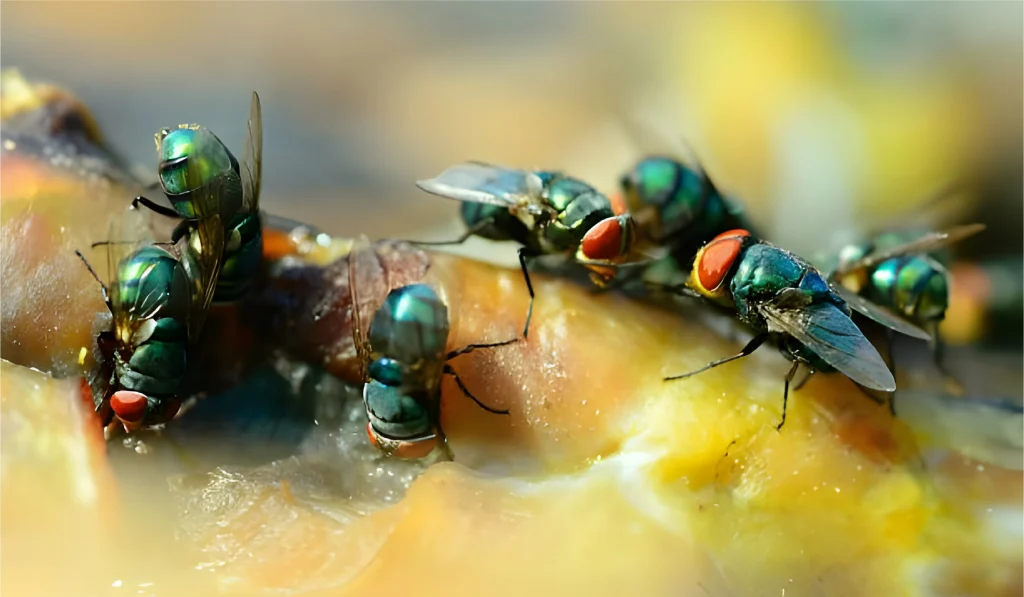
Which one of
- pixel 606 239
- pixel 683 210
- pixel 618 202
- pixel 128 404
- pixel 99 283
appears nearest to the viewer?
pixel 128 404

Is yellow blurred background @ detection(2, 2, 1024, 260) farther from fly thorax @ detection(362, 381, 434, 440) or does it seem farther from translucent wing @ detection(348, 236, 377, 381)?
fly thorax @ detection(362, 381, 434, 440)

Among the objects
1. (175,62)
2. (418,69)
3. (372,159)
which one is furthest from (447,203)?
(175,62)

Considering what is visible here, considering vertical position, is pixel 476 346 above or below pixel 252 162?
below

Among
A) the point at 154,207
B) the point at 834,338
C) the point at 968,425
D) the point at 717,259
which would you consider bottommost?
the point at 968,425

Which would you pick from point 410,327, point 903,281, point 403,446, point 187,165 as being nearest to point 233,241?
point 187,165

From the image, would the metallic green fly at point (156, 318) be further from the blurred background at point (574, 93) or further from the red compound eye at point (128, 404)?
the blurred background at point (574, 93)

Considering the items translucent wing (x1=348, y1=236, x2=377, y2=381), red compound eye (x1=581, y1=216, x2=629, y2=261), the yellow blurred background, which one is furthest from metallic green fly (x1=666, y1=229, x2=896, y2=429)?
the yellow blurred background

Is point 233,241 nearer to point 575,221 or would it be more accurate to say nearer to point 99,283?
point 99,283

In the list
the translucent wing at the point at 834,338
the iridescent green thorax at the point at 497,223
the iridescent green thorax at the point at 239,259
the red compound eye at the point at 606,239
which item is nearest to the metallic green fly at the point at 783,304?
the translucent wing at the point at 834,338
